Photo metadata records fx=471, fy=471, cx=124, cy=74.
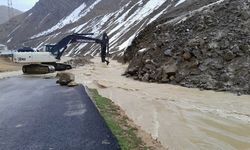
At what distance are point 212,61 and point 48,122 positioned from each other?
1694 centimetres

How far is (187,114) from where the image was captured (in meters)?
22.0

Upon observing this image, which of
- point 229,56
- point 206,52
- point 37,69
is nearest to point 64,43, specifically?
point 37,69

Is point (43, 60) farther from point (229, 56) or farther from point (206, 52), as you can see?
point (229, 56)

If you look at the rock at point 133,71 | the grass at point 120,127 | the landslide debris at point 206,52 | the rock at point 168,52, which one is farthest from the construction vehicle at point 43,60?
the grass at point 120,127

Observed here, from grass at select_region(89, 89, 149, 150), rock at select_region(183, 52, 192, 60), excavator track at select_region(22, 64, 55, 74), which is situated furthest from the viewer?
excavator track at select_region(22, 64, 55, 74)

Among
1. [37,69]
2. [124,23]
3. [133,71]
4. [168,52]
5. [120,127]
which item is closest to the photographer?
[120,127]

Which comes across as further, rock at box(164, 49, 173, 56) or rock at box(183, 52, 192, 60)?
rock at box(164, 49, 173, 56)

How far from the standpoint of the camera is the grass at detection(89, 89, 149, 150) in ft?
45.8

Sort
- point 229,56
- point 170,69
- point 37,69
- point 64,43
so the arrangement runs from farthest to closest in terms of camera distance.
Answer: point 64,43, point 37,69, point 170,69, point 229,56

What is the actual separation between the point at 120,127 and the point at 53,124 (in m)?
2.66

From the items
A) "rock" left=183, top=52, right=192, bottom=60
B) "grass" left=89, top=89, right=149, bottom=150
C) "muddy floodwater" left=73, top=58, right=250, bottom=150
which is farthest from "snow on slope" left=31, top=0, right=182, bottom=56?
"grass" left=89, top=89, right=149, bottom=150

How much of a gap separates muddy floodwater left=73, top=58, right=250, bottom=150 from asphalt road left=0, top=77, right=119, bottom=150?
215cm

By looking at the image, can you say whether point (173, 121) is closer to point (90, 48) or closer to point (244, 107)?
point (244, 107)

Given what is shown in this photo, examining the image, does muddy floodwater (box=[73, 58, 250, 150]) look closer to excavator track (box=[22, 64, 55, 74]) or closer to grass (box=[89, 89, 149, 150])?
grass (box=[89, 89, 149, 150])
